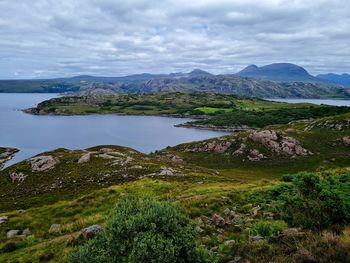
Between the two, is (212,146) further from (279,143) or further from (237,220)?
(237,220)

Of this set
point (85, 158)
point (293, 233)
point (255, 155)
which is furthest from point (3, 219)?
point (255, 155)

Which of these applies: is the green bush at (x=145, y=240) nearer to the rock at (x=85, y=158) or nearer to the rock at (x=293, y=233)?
the rock at (x=293, y=233)

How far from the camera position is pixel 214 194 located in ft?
109

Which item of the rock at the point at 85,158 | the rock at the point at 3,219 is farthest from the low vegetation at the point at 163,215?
the rock at the point at 85,158

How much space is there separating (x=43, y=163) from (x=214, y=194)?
47.9 m

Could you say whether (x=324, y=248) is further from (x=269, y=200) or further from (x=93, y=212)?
(x=93, y=212)

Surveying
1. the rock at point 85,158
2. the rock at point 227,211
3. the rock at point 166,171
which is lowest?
the rock at point 166,171

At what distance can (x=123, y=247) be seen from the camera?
12.7 metres

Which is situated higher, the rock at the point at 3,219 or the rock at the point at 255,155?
the rock at the point at 3,219

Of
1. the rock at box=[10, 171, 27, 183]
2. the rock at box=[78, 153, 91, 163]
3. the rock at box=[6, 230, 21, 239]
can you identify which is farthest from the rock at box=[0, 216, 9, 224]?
the rock at box=[78, 153, 91, 163]

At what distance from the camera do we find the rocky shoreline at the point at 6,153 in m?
126

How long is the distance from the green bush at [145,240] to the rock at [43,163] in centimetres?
5790

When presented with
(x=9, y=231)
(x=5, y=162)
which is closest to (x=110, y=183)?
(x=9, y=231)

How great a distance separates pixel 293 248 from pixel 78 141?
568 ft
